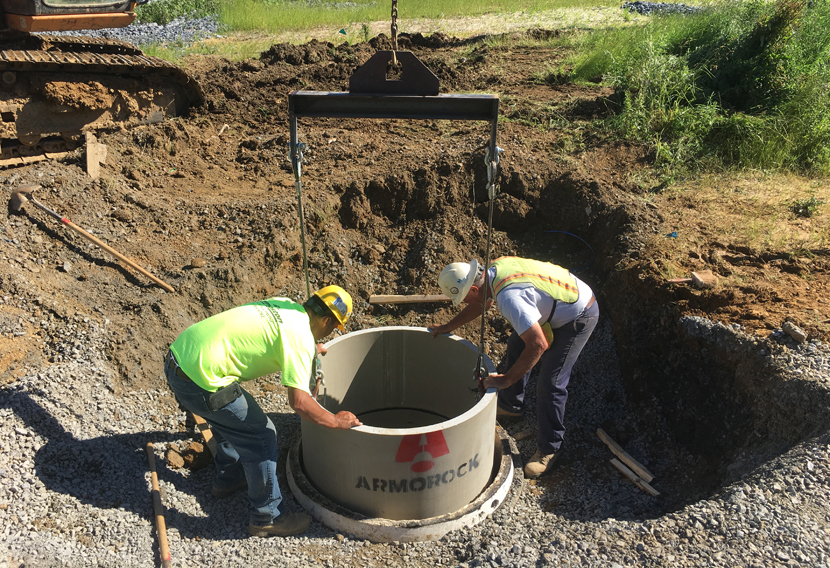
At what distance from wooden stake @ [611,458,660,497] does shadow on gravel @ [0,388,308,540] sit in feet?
8.40

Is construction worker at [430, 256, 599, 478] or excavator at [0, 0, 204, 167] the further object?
excavator at [0, 0, 204, 167]

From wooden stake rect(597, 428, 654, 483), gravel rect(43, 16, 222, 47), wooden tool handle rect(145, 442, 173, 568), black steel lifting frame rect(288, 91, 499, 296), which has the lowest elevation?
wooden stake rect(597, 428, 654, 483)

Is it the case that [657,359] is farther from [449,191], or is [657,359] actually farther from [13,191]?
[13,191]

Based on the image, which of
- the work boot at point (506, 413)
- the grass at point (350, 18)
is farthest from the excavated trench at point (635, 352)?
the grass at point (350, 18)

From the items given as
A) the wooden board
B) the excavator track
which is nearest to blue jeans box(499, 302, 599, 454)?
the wooden board

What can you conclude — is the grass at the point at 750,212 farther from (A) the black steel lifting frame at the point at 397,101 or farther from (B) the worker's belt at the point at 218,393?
(B) the worker's belt at the point at 218,393

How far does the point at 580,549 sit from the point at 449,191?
4421 mm

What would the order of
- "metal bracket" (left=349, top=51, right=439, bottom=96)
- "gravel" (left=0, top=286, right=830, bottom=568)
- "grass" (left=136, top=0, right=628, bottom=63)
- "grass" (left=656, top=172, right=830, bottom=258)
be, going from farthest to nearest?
1. "grass" (left=136, top=0, right=628, bottom=63)
2. "grass" (left=656, top=172, right=830, bottom=258)
3. "gravel" (left=0, top=286, right=830, bottom=568)
4. "metal bracket" (left=349, top=51, right=439, bottom=96)

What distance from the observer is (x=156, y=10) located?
17.5m

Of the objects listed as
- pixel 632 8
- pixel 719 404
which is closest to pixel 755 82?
pixel 719 404

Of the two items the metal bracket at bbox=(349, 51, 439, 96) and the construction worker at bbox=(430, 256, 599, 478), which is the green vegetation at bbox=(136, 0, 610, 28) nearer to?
the construction worker at bbox=(430, 256, 599, 478)

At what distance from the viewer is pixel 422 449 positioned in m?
3.96

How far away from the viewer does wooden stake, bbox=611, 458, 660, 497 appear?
15.3 ft

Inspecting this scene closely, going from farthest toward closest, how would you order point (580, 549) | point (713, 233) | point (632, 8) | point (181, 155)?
point (632, 8) → point (181, 155) → point (713, 233) → point (580, 549)
